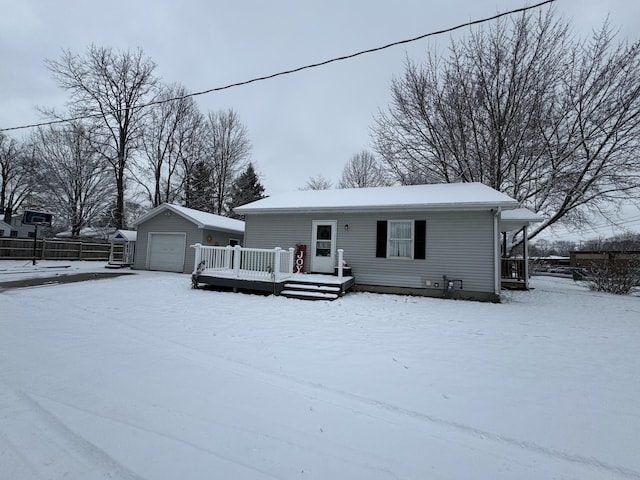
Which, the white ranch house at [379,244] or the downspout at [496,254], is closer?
the downspout at [496,254]

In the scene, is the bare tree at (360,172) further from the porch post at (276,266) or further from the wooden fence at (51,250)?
the wooden fence at (51,250)

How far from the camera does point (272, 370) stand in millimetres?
3441

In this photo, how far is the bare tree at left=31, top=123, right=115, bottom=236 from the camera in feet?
72.6

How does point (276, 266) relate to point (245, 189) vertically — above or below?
below

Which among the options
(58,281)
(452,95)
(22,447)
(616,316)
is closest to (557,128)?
(452,95)

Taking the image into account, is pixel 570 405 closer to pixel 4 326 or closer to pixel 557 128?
pixel 4 326

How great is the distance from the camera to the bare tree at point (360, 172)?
2598 cm

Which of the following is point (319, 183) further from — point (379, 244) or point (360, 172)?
point (379, 244)

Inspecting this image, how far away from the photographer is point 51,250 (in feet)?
56.1

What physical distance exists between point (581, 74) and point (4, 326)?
20257 mm

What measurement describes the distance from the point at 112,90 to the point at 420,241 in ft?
74.5

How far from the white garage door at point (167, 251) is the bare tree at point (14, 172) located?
63.1 feet

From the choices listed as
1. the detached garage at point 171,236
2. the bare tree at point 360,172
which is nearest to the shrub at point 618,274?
the bare tree at point 360,172

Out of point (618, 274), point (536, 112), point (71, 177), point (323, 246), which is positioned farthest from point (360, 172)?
point (71, 177)
